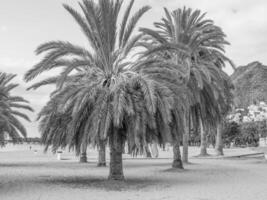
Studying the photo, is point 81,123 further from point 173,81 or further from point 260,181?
point 260,181

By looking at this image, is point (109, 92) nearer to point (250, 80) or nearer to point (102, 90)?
point (102, 90)

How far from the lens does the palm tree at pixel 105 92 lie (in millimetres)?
15047

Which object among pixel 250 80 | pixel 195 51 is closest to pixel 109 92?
pixel 195 51

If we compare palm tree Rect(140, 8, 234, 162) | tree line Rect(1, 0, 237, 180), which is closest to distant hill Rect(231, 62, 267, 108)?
palm tree Rect(140, 8, 234, 162)

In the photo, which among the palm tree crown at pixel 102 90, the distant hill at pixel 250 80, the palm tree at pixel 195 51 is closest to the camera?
the palm tree crown at pixel 102 90

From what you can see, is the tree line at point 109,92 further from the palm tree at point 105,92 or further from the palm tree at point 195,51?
the palm tree at point 195,51

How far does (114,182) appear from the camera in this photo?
16344 mm

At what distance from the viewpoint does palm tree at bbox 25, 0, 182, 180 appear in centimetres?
1505

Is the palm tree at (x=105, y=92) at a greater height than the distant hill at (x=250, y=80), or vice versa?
the distant hill at (x=250, y=80)

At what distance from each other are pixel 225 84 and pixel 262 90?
376 ft

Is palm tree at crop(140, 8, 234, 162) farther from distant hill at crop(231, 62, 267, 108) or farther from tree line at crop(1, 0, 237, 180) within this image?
distant hill at crop(231, 62, 267, 108)

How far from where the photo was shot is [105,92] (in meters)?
15.7

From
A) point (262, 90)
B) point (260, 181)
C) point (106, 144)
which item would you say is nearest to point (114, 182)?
point (106, 144)

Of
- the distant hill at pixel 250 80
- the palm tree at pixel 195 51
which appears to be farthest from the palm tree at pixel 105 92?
the distant hill at pixel 250 80
